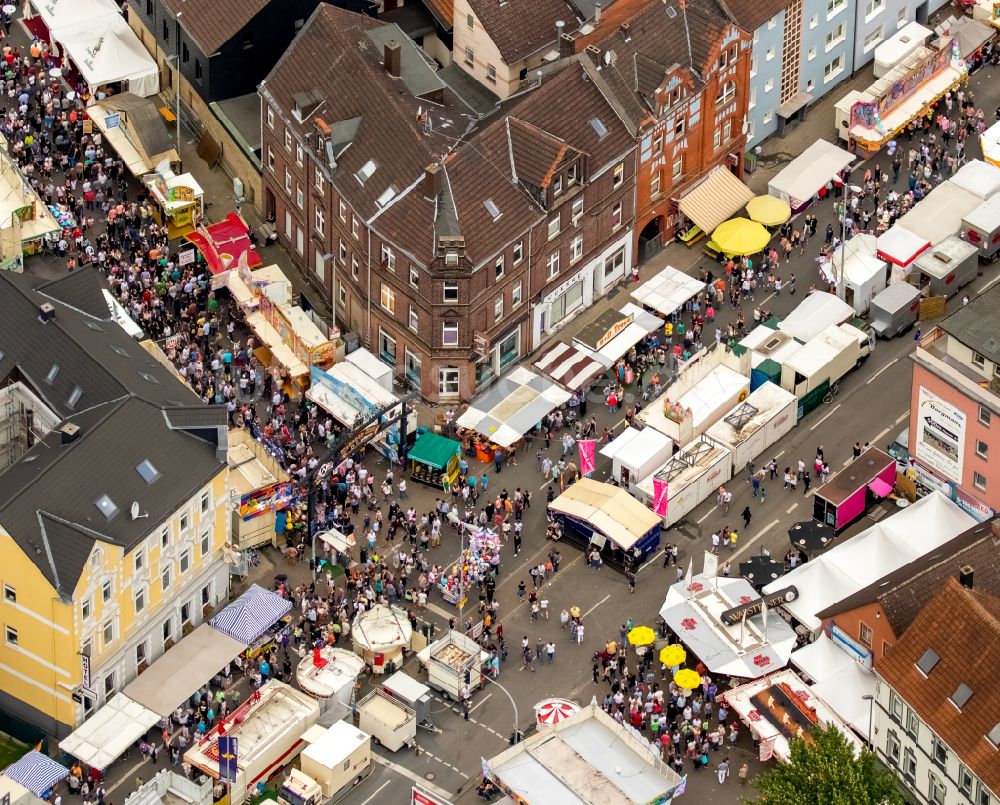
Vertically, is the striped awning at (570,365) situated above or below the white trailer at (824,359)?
above

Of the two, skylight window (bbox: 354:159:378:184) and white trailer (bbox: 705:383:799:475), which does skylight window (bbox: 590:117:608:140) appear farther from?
white trailer (bbox: 705:383:799:475)

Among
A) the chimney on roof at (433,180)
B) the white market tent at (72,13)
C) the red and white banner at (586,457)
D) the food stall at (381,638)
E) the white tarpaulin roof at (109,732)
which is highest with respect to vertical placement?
the white market tent at (72,13)

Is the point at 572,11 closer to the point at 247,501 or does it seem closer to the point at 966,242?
the point at 966,242

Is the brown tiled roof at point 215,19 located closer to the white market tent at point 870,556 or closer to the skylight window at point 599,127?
the skylight window at point 599,127

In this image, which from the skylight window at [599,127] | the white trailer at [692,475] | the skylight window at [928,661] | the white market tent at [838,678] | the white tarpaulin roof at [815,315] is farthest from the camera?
the white tarpaulin roof at [815,315]

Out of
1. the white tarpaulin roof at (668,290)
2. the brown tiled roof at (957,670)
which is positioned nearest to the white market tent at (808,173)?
the white tarpaulin roof at (668,290)

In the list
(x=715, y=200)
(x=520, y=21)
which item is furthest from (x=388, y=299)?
(x=715, y=200)

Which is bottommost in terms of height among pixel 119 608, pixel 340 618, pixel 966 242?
pixel 966 242

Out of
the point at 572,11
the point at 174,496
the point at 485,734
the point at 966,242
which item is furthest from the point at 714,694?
the point at 572,11
